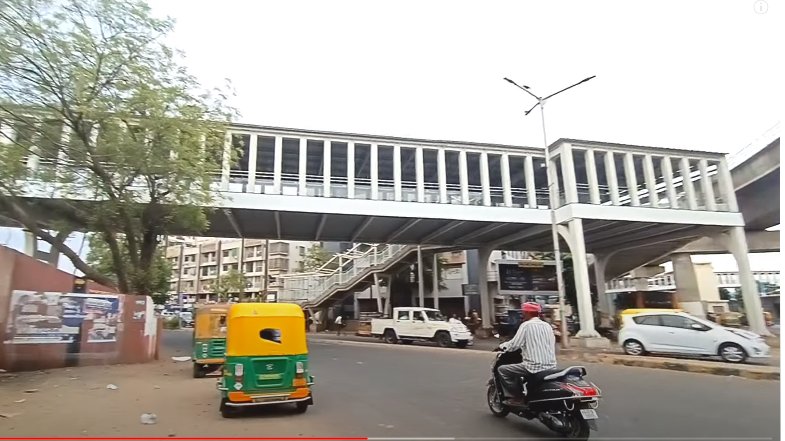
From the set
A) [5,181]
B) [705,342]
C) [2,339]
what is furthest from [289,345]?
[705,342]

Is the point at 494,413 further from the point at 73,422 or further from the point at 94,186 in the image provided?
the point at 94,186

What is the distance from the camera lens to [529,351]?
19.8 feet

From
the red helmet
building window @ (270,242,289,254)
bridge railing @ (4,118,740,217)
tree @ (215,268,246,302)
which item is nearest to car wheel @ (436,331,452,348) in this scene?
bridge railing @ (4,118,740,217)

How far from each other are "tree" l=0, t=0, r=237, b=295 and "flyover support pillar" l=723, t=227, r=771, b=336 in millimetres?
24815

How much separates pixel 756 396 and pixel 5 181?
16611 mm

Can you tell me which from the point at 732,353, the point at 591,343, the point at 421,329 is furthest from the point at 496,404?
the point at 591,343

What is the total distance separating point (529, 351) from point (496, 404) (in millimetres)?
1260

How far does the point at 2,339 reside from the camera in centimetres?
1144

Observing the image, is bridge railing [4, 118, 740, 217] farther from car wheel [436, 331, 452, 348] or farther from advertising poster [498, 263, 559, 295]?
advertising poster [498, 263, 559, 295]

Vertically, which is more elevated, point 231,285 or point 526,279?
point 231,285

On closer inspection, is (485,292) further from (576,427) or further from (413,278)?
(576,427)

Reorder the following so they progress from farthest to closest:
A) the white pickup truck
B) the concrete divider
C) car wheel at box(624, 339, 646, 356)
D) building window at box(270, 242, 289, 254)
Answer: building window at box(270, 242, 289, 254) < the white pickup truck < car wheel at box(624, 339, 646, 356) < the concrete divider

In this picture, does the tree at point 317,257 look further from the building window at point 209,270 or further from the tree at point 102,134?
the tree at point 102,134

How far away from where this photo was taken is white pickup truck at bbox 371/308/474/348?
2162 cm
